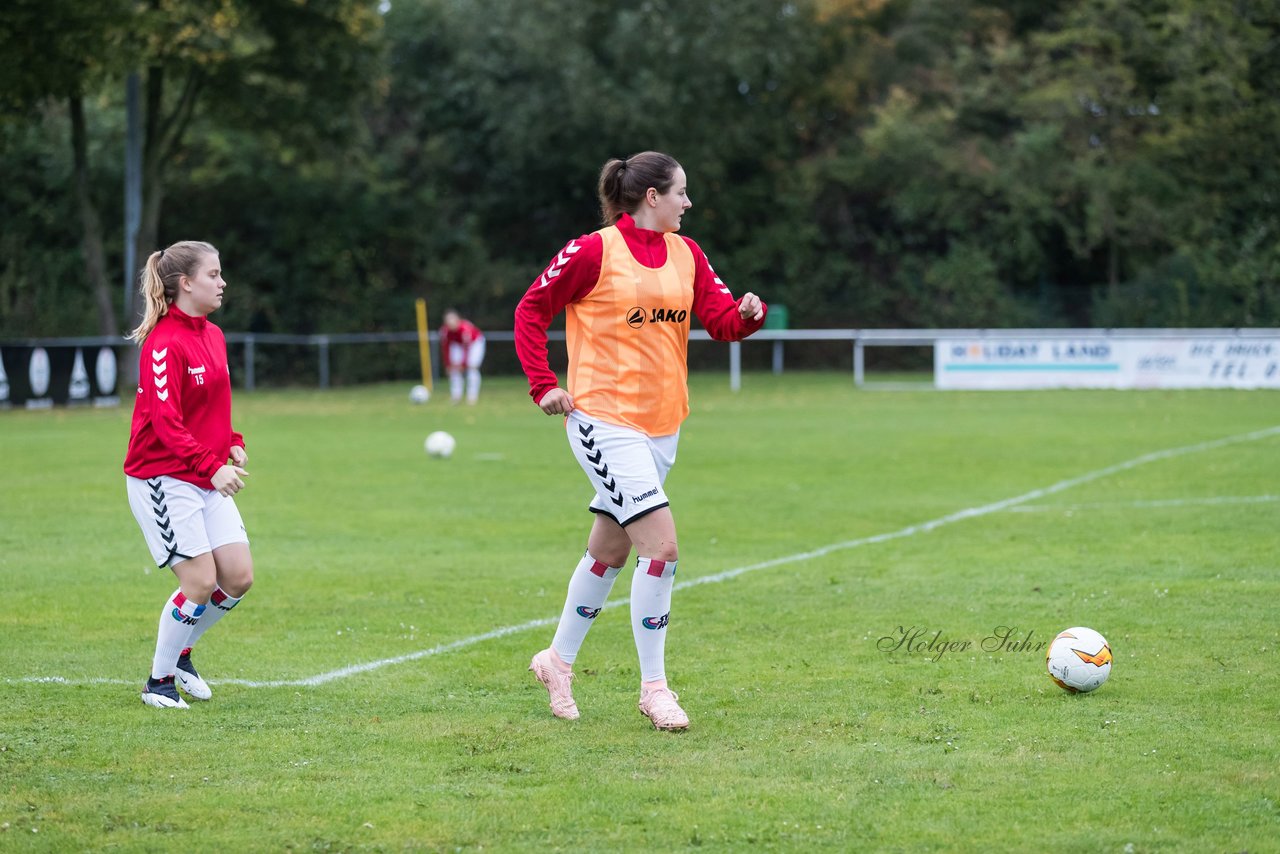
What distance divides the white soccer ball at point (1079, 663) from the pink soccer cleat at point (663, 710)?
1585 millimetres

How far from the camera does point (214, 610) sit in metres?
6.64

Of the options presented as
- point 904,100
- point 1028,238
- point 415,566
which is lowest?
point 415,566

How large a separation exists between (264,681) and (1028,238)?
36.3 m

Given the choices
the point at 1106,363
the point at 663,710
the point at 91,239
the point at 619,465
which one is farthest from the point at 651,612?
the point at 91,239

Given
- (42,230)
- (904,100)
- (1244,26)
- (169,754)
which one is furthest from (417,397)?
(169,754)

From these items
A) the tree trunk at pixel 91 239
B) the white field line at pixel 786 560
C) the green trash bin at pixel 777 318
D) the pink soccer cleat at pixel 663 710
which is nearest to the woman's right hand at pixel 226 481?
the white field line at pixel 786 560

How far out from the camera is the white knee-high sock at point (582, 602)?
20.9ft

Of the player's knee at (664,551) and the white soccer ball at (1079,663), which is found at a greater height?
the player's knee at (664,551)

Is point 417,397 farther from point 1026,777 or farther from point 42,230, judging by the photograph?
point 1026,777

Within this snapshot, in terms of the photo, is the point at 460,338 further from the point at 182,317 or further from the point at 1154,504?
the point at 182,317

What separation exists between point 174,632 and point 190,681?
240mm

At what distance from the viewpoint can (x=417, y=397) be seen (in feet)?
97.7

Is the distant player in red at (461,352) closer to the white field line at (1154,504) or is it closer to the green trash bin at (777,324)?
the green trash bin at (777,324)

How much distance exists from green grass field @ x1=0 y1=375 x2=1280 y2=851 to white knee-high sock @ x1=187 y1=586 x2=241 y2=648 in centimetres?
29
